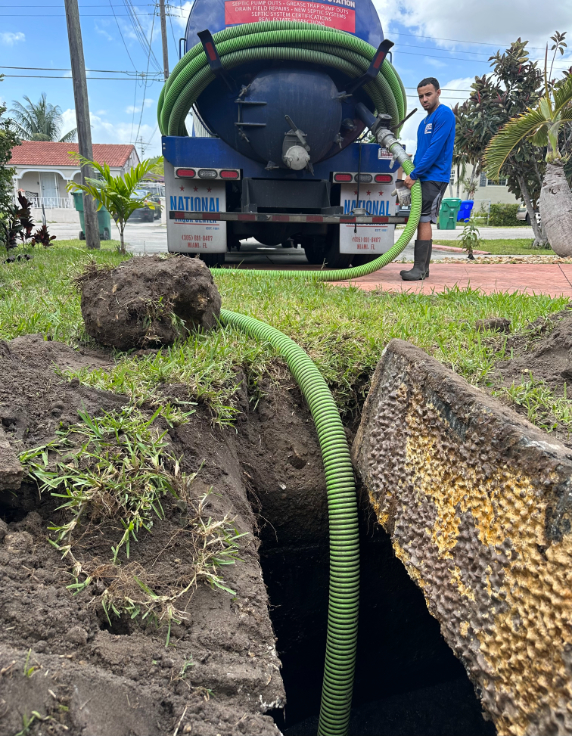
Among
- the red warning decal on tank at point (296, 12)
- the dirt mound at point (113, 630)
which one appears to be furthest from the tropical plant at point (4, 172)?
the dirt mound at point (113, 630)

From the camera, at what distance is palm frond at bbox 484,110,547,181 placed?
7.52m

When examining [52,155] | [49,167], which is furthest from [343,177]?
[52,155]

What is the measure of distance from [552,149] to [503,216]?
71.8ft

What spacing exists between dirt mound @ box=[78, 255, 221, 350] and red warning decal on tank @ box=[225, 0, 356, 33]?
370cm

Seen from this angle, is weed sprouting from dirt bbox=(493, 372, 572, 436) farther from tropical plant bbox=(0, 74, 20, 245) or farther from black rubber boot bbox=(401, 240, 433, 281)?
tropical plant bbox=(0, 74, 20, 245)

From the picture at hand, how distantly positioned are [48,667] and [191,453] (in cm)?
83

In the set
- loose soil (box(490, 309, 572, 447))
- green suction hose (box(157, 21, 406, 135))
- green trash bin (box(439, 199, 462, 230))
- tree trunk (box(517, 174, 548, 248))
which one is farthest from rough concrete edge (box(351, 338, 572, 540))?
green trash bin (box(439, 199, 462, 230))

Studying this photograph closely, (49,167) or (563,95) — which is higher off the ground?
(49,167)

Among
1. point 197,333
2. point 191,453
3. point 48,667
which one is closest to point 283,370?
point 197,333

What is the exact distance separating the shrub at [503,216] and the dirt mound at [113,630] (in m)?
29.4

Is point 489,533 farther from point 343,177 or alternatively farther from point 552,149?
point 552,149

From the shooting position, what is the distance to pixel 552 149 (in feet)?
24.8

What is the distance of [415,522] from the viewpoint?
1.56m

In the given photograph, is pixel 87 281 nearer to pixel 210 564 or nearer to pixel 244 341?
pixel 244 341
